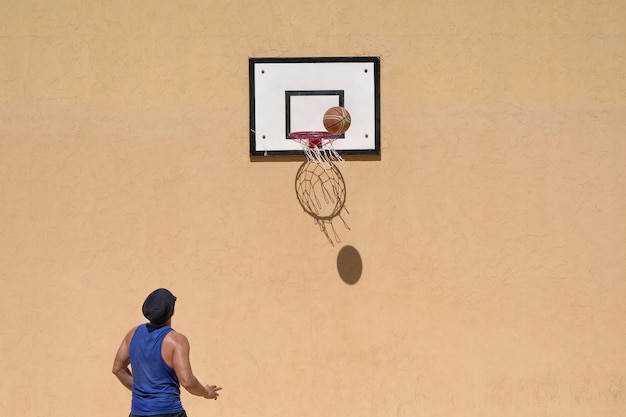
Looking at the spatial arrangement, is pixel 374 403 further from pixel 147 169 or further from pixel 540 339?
pixel 147 169

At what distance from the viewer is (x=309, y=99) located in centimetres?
792

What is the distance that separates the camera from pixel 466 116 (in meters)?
7.91

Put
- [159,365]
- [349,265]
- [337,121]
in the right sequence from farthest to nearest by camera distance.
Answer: [349,265] < [337,121] < [159,365]

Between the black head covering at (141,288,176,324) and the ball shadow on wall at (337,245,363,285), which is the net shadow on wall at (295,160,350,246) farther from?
the black head covering at (141,288,176,324)

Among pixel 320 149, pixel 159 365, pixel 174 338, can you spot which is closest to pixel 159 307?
pixel 174 338

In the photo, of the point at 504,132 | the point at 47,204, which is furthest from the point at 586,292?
the point at 47,204

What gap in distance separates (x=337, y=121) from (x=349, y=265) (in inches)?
53.4

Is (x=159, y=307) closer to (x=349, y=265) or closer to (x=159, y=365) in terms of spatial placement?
(x=159, y=365)

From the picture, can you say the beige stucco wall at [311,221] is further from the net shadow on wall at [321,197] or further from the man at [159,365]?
the man at [159,365]

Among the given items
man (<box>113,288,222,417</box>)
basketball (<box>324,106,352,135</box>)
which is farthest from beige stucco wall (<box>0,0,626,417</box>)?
man (<box>113,288,222,417</box>)

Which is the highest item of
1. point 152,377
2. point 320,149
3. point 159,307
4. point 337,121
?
point 337,121

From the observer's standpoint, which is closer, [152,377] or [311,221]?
[152,377]

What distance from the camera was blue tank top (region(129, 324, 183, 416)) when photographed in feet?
17.9

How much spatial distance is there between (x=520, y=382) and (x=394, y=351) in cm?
121
